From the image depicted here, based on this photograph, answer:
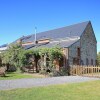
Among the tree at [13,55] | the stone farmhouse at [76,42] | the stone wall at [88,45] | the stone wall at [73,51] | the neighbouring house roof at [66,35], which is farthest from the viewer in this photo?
the stone wall at [88,45]

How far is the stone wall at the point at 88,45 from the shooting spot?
39.2m

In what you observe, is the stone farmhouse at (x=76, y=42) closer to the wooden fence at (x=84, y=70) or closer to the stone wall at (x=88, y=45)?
the stone wall at (x=88, y=45)

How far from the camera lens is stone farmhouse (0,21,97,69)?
116 ft

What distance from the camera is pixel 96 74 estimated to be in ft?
93.6

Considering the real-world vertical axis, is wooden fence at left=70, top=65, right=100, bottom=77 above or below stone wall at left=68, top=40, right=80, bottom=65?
below

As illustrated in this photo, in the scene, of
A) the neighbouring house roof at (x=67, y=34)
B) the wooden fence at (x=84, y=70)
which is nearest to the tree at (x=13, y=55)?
the neighbouring house roof at (x=67, y=34)

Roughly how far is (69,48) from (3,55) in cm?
1067

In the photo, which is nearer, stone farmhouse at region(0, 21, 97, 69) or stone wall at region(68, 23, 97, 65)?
stone farmhouse at region(0, 21, 97, 69)

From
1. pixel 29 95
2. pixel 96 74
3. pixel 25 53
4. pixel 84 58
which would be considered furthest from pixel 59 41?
pixel 29 95

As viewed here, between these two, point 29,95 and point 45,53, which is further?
point 45,53

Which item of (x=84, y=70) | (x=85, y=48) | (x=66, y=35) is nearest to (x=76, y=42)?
(x=66, y=35)

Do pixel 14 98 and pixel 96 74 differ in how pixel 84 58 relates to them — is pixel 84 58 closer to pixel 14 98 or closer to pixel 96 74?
pixel 96 74

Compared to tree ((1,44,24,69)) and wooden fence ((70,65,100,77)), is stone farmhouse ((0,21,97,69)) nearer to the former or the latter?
wooden fence ((70,65,100,77))

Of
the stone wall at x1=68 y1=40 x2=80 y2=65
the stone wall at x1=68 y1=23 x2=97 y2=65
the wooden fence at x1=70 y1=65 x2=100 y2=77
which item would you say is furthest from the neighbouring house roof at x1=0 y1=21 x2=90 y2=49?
the wooden fence at x1=70 y1=65 x2=100 y2=77
